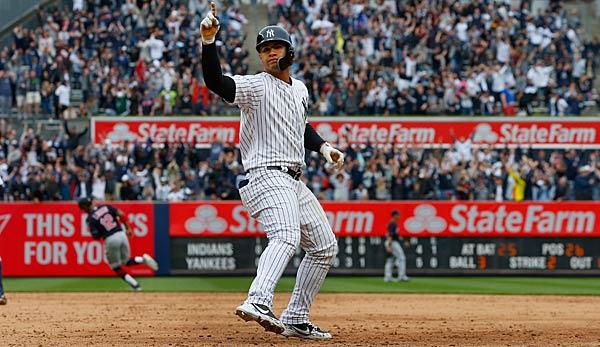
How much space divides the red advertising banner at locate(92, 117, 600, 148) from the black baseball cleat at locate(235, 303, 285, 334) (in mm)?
20404

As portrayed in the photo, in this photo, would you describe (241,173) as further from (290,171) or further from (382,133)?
(290,171)

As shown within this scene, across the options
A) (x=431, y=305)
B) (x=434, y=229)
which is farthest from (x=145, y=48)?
(x=431, y=305)

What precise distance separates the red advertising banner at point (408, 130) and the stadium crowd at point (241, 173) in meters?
0.69

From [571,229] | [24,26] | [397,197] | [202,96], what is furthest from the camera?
[24,26]

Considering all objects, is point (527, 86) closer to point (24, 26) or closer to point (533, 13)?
point (533, 13)

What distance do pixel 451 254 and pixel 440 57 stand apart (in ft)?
27.6

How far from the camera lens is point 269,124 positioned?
30.2 ft

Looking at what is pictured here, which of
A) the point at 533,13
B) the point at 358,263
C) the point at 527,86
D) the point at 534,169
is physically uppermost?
the point at 533,13

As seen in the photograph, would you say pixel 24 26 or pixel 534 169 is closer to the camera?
pixel 534 169

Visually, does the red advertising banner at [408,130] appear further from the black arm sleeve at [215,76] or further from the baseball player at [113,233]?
the black arm sleeve at [215,76]

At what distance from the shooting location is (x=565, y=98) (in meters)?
30.0

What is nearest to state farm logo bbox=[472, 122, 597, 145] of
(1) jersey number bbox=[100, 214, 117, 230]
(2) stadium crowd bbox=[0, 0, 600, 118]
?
(2) stadium crowd bbox=[0, 0, 600, 118]

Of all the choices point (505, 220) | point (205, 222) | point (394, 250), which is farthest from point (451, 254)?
point (205, 222)

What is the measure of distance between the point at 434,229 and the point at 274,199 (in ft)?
50.5
